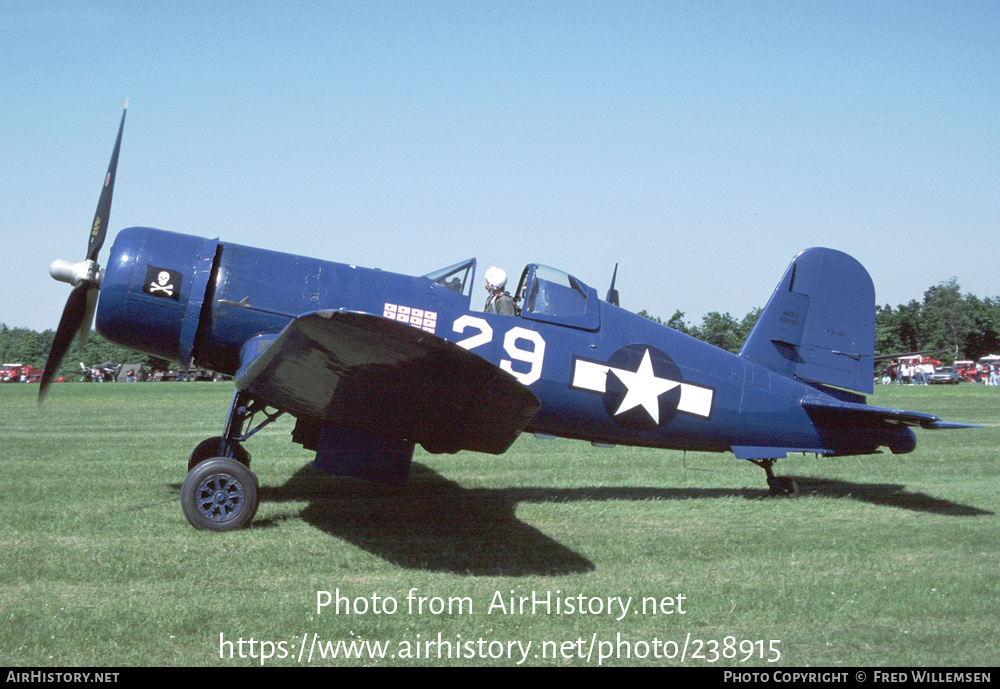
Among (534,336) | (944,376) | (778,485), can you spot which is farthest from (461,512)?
(944,376)

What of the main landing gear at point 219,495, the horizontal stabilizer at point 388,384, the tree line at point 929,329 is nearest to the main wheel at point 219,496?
the main landing gear at point 219,495

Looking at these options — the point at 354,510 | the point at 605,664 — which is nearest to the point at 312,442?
the point at 354,510

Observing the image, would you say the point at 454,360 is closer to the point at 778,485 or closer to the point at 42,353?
the point at 778,485

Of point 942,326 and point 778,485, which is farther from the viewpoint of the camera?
point 942,326

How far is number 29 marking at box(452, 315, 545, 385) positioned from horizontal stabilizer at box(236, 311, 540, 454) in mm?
1057

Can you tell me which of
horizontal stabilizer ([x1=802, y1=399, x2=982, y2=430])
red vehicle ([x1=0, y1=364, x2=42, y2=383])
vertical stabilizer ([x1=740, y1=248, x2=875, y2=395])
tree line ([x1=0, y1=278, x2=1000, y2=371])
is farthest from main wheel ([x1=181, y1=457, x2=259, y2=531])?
tree line ([x1=0, y1=278, x2=1000, y2=371])

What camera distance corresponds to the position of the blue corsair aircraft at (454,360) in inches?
203

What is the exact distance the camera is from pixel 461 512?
703 cm

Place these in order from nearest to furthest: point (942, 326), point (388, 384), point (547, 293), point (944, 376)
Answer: point (388, 384)
point (547, 293)
point (944, 376)
point (942, 326)

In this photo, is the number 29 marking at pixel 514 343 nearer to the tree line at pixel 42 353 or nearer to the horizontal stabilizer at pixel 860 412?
the horizontal stabilizer at pixel 860 412

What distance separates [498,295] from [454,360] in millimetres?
2407

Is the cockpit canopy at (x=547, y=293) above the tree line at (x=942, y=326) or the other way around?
the other way around

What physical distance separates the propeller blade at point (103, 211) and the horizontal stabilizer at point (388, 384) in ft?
8.27

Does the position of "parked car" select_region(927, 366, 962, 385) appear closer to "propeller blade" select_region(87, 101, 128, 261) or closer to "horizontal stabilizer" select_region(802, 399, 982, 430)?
→ "horizontal stabilizer" select_region(802, 399, 982, 430)
